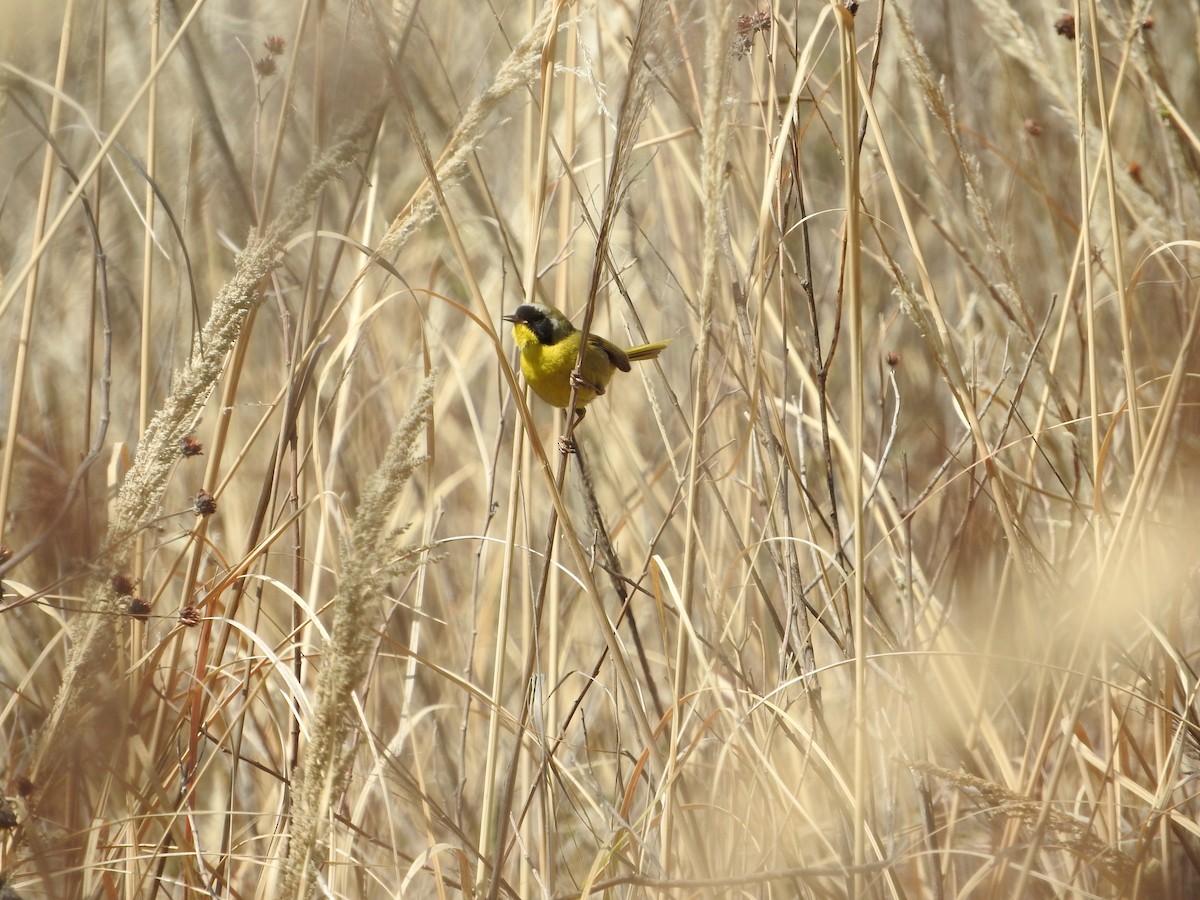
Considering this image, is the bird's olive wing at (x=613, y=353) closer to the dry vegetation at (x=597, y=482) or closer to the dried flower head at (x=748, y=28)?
the dry vegetation at (x=597, y=482)

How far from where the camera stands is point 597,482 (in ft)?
9.39

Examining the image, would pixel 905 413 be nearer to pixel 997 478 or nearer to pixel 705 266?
pixel 997 478

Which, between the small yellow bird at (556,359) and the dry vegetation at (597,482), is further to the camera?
the small yellow bird at (556,359)

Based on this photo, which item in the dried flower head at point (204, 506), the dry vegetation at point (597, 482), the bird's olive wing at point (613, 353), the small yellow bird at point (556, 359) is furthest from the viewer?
the small yellow bird at point (556, 359)

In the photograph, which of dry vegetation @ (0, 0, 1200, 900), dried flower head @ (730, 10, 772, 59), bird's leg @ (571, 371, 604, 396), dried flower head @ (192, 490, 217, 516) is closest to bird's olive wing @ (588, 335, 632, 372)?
dry vegetation @ (0, 0, 1200, 900)

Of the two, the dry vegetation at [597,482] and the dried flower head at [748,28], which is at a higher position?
the dried flower head at [748,28]

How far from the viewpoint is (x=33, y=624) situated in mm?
1959

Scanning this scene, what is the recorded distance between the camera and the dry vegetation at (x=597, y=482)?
1141mm

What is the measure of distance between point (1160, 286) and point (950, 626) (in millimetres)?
1440

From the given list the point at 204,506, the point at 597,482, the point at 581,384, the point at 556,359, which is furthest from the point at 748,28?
the point at 597,482

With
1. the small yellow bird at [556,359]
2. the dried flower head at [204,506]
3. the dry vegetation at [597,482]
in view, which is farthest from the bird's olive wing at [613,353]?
the dried flower head at [204,506]

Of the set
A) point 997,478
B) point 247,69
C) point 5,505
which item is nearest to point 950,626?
point 997,478

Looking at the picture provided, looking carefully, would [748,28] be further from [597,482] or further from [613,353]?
[597,482]

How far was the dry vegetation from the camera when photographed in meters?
1.14
